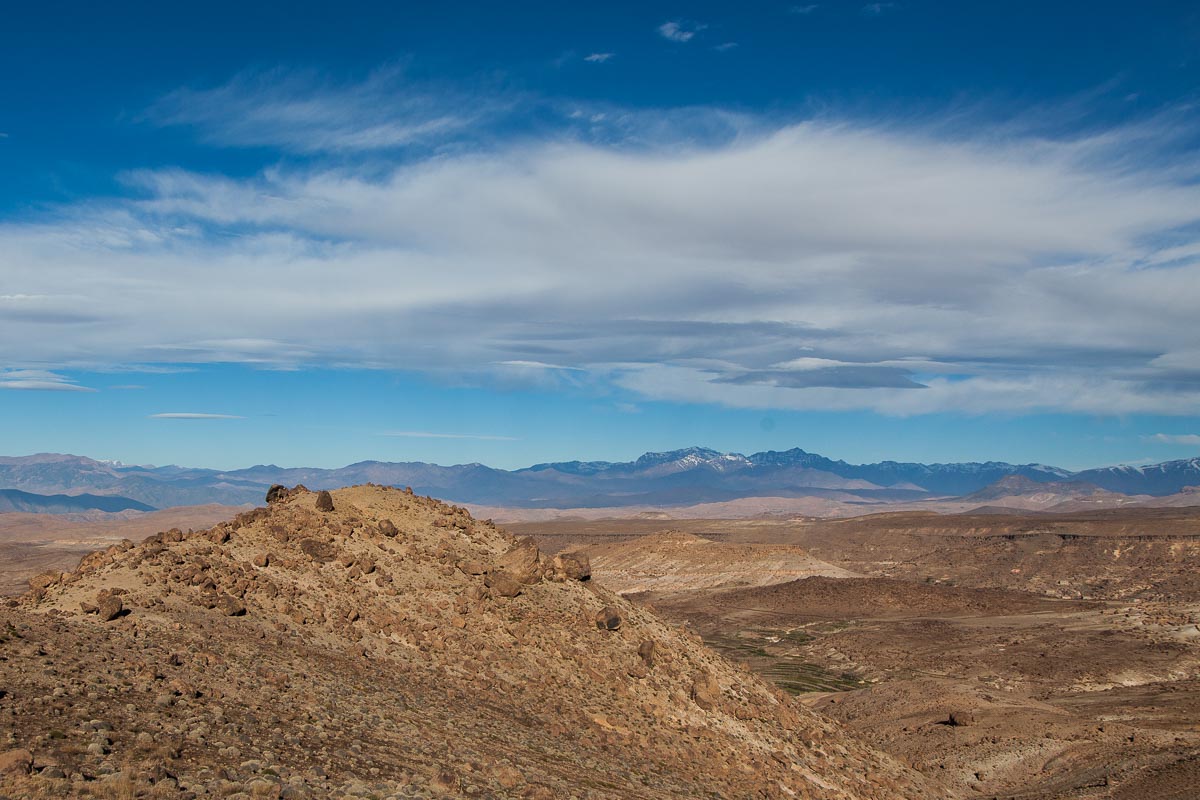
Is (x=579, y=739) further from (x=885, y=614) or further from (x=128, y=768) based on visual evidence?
(x=885, y=614)

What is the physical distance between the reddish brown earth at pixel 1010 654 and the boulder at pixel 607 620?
13.9 meters

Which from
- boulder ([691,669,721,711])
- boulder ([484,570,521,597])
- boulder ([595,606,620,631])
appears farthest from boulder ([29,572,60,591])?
boulder ([691,669,721,711])

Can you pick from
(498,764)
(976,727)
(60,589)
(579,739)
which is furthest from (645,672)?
(976,727)

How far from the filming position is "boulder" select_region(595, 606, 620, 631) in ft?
88.4

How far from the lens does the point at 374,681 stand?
66.9 feet

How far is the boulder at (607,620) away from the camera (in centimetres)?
2695

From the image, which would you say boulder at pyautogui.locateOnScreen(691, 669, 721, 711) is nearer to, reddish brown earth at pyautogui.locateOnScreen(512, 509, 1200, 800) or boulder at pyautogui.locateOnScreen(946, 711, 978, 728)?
reddish brown earth at pyautogui.locateOnScreen(512, 509, 1200, 800)

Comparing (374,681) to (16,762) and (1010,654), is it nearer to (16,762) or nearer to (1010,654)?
(16,762)

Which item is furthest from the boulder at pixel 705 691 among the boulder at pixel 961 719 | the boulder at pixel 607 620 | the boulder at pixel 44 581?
the boulder at pixel 44 581

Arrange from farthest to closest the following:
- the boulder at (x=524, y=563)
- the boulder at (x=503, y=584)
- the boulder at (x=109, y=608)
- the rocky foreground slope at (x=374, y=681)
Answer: the boulder at (x=524, y=563), the boulder at (x=503, y=584), the boulder at (x=109, y=608), the rocky foreground slope at (x=374, y=681)

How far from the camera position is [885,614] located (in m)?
78.4

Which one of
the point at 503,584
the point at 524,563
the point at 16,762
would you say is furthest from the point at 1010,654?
the point at 16,762

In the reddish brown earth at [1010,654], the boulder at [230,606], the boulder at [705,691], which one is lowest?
the reddish brown earth at [1010,654]

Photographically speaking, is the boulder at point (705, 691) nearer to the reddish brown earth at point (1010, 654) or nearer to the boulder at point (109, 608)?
the reddish brown earth at point (1010, 654)
